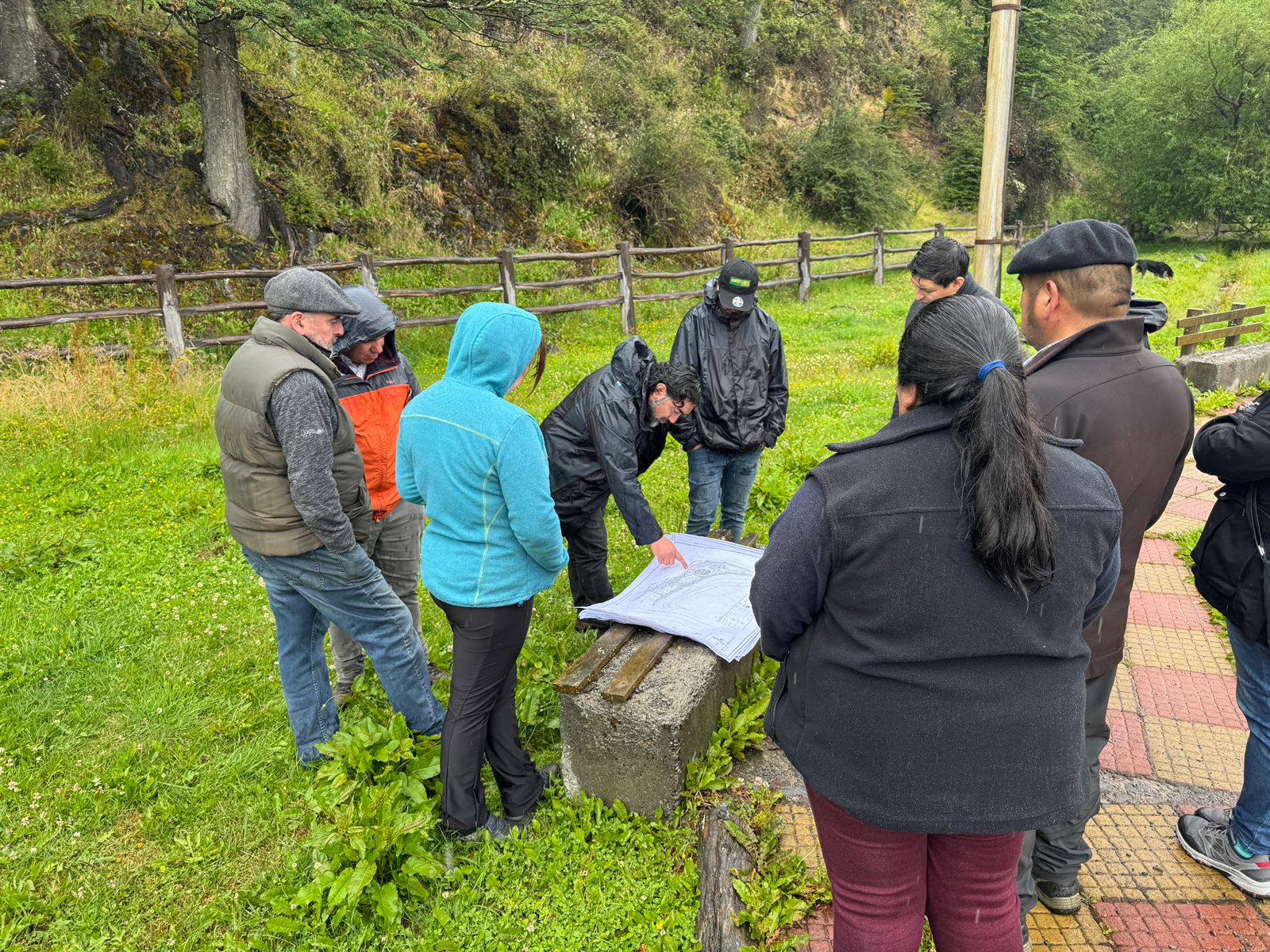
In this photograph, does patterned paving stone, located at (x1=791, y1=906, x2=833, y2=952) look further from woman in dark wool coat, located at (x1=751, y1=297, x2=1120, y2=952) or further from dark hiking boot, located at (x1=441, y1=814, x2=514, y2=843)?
dark hiking boot, located at (x1=441, y1=814, x2=514, y2=843)

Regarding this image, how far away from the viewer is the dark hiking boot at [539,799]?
285cm

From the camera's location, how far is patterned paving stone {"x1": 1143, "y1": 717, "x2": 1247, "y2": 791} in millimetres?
2953

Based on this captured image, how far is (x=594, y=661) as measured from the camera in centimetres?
291

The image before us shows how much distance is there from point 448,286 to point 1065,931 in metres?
10.4

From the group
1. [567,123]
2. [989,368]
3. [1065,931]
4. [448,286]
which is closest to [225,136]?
[448,286]

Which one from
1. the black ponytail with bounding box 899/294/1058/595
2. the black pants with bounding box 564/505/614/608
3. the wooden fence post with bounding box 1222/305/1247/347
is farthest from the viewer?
the wooden fence post with bounding box 1222/305/1247/347

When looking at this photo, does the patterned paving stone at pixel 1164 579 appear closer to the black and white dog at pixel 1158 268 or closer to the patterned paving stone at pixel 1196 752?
the patterned paving stone at pixel 1196 752

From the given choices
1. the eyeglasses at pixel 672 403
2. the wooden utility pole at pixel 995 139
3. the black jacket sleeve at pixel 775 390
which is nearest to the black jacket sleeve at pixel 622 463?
the eyeglasses at pixel 672 403

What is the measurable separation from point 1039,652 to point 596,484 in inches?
96.0

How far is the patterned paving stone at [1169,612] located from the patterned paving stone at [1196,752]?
0.92 meters

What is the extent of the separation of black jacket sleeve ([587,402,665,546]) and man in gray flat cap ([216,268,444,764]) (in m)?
0.98

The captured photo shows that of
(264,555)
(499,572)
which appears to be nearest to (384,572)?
(264,555)

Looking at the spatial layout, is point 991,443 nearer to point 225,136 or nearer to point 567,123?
point 225,136

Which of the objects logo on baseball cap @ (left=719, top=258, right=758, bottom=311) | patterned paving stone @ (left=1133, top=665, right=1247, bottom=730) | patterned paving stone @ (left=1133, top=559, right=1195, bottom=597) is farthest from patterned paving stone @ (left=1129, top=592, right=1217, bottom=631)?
logo on baseball cap @ (left=719, top=258, right=758, bottom=311)
